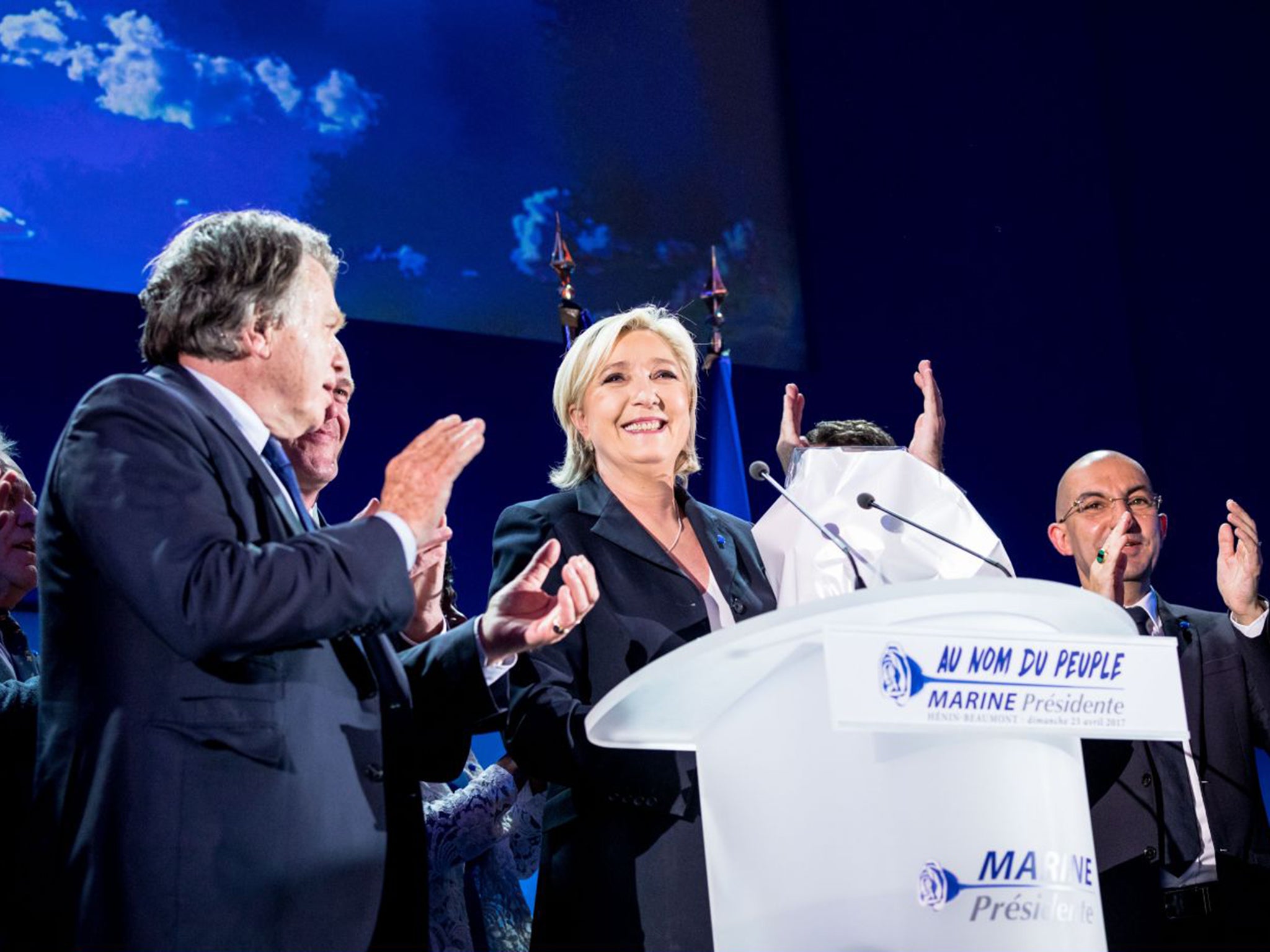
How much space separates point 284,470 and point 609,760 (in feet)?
1.90

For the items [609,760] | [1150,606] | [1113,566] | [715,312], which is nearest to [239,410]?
[609,760]

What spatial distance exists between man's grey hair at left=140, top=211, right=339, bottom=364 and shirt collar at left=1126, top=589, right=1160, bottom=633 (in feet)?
7.39

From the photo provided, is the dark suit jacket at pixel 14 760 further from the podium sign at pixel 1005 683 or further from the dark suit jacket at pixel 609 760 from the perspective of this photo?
the podium sign at pixel 1005 683

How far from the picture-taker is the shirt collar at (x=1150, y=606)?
3.37m

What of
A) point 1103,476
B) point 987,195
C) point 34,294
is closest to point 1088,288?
point 987,195

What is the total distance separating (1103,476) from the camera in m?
3.59

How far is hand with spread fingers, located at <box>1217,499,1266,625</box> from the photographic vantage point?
3254 mm

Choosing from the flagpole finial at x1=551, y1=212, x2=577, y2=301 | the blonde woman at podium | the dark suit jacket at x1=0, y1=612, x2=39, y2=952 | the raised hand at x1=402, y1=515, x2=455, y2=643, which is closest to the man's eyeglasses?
the blonde woman at podium

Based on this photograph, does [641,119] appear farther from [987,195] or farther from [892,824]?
[892,824]

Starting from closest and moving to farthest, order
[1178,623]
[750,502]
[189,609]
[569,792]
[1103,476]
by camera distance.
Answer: [189,609] < [569,792] < [1178,623] < [1103,476] < [750,502]

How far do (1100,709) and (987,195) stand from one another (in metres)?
4.39

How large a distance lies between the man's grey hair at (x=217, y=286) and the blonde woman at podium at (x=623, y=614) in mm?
523

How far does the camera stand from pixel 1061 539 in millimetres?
3693

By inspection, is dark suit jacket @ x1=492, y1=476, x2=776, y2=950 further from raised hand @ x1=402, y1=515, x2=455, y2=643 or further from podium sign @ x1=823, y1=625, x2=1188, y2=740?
podium sign @ x1=823, y1=625, x2=1188, y2=740
